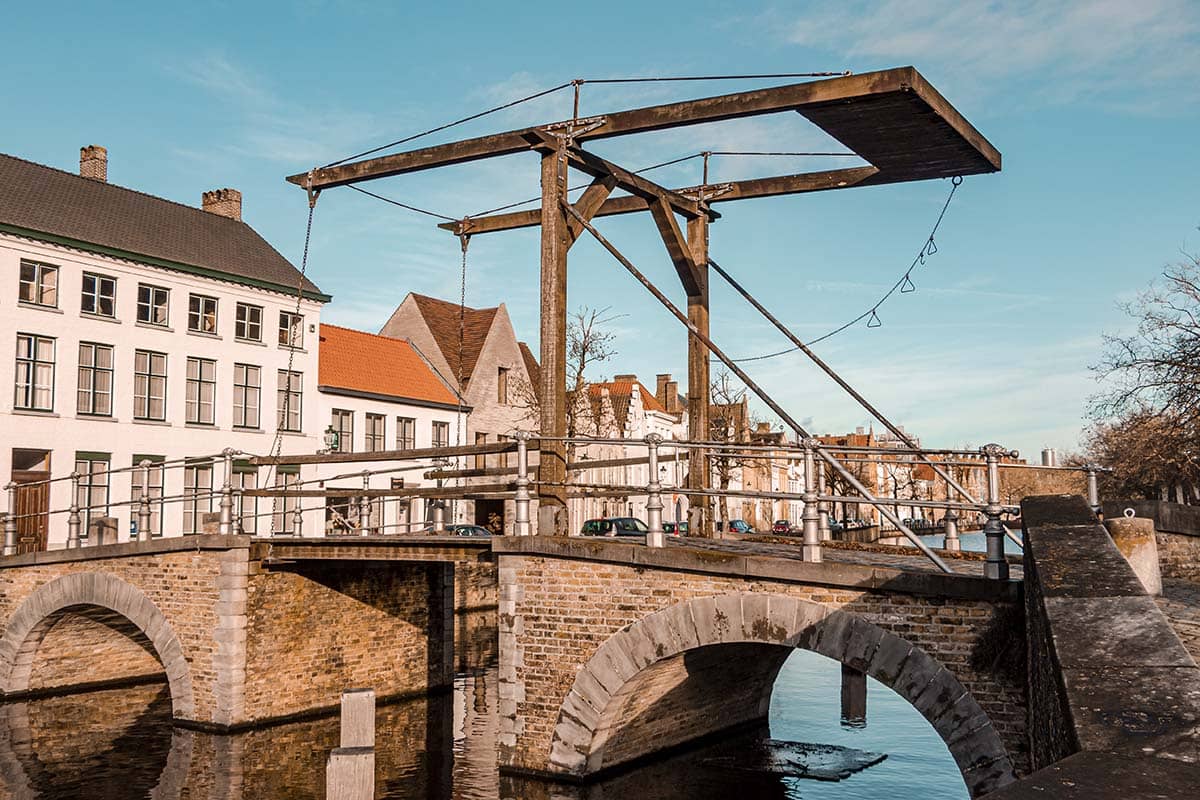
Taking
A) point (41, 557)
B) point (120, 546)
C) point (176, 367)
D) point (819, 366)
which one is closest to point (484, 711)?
point (120, 546)

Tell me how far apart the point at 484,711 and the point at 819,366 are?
8.44 metres

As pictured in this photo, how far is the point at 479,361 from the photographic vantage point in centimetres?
4012

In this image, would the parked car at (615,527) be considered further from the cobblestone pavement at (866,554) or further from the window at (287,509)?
the cobblestone pavement at (866,554)

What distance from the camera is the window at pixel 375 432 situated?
3494 centimetres

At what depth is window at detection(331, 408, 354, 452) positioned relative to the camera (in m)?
33.7

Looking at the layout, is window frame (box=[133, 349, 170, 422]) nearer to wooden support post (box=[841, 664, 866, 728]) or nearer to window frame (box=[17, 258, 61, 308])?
window frame (box=[17, 258, 61, 308])

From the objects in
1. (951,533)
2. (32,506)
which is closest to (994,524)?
(951,533)

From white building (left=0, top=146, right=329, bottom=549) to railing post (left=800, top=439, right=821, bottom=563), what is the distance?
1718cm

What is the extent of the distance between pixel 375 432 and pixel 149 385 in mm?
8252

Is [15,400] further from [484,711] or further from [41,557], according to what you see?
[484,711]

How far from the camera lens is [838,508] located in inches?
3629

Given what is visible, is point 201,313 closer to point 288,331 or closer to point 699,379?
point 288,331

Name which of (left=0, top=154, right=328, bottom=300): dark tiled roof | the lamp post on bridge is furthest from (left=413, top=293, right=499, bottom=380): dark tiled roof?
the lamp post on bridge

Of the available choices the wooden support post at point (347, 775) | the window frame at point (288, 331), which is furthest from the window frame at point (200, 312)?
the wooden support post at point (347, 775)
